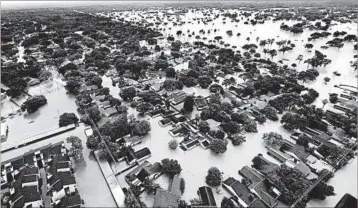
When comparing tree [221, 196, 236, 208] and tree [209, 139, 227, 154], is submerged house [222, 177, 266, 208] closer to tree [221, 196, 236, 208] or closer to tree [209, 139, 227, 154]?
tree [221, 196, 236, 208]

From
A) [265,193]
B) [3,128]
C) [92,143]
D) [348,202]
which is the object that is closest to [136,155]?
[92,143]

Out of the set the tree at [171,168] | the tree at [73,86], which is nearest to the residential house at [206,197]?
the tree at [171,168]

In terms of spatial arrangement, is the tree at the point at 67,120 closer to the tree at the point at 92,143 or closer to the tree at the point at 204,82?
the tree at the point at 92,143

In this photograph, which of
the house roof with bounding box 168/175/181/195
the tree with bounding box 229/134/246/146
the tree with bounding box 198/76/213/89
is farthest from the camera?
the tree with bounding box 198/76/213/89

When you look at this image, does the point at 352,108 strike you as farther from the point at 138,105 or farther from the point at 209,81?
the point at 138,105

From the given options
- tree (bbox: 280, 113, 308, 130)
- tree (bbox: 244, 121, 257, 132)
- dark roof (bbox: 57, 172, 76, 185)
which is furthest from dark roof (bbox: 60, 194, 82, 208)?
tree (bbox: 280, 113, 308, 130)

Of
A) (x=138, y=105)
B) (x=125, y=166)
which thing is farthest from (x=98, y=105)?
(x=125, y=166)
